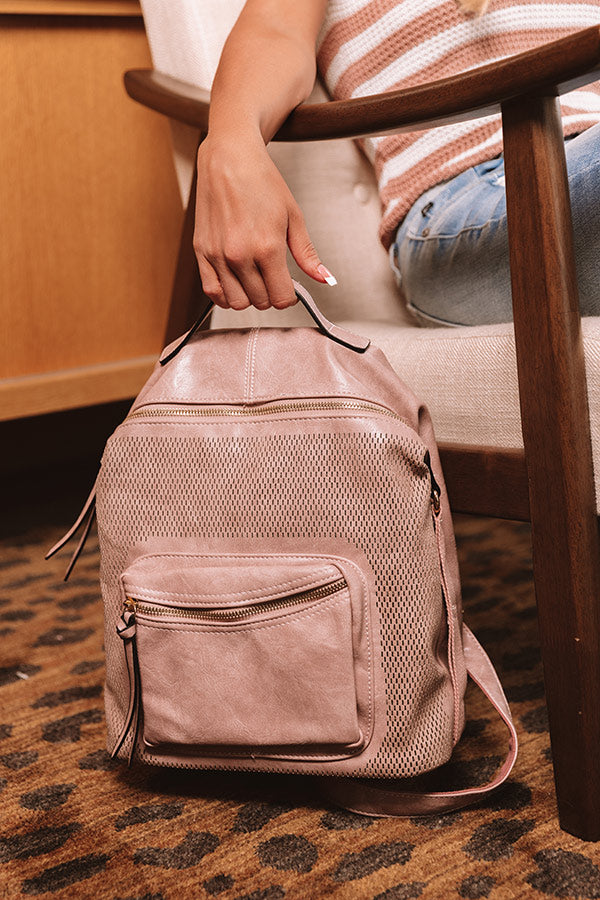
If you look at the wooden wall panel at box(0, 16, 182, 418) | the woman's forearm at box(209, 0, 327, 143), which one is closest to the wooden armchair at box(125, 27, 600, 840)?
the woman's forearm at box(209, 0, 327, 143)

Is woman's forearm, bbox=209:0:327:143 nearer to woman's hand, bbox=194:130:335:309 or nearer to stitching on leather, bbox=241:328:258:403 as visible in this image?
woman's hand, bbox=194:130:335:309

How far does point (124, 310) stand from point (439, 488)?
106cm

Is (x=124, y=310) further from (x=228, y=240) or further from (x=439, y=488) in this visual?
(x=439, y=488)

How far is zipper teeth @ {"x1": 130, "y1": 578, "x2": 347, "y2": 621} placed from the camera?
0.74 metres

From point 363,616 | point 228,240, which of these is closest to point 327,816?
point 363,616

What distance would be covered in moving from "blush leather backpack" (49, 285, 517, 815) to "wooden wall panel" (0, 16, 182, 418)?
→ 860 millimetres

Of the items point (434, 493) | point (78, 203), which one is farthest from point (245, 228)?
point (78, 203)

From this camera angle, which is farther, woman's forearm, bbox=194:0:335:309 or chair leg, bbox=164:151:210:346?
chair leg, bbox=164:151:210:346

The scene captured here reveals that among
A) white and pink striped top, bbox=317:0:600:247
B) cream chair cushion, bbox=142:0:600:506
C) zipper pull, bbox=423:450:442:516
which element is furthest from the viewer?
cream chair cushion, bbox=142:0:600:506

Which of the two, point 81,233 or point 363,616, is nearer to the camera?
point 363,616

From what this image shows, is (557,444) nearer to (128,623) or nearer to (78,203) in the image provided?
(128,623)

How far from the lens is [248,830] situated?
0.79 m

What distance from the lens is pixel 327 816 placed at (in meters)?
0.80

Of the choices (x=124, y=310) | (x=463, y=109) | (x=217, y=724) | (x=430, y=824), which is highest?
(x=463, y=109)
